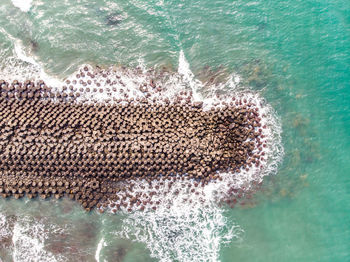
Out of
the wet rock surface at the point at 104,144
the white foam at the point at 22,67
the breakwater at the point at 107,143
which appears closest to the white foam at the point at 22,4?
the white foam at the point at 22,67

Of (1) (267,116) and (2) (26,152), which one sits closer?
(2) (26,152)

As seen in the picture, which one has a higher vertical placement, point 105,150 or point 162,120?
point 162,120

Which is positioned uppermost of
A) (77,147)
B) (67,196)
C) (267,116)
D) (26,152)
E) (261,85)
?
(261,85)

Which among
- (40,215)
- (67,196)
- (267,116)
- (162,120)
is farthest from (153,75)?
(40,215)

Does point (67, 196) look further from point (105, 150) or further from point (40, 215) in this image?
point (105, 150)

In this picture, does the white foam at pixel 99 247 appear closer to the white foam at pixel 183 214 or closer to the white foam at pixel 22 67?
the white foam at pixel 183 214

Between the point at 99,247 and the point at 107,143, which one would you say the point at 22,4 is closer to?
the point at 107,143

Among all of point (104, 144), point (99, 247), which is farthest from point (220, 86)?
point (99, 247)

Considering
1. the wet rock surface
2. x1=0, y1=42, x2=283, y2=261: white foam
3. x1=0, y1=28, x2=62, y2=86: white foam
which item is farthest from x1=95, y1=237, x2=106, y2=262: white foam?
x1=0, y1=28, x2=62, y2=86: white foam

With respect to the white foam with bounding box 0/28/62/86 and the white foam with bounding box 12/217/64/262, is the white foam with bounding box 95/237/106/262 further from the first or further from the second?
the white foam with bounding box 0/28/62/86
